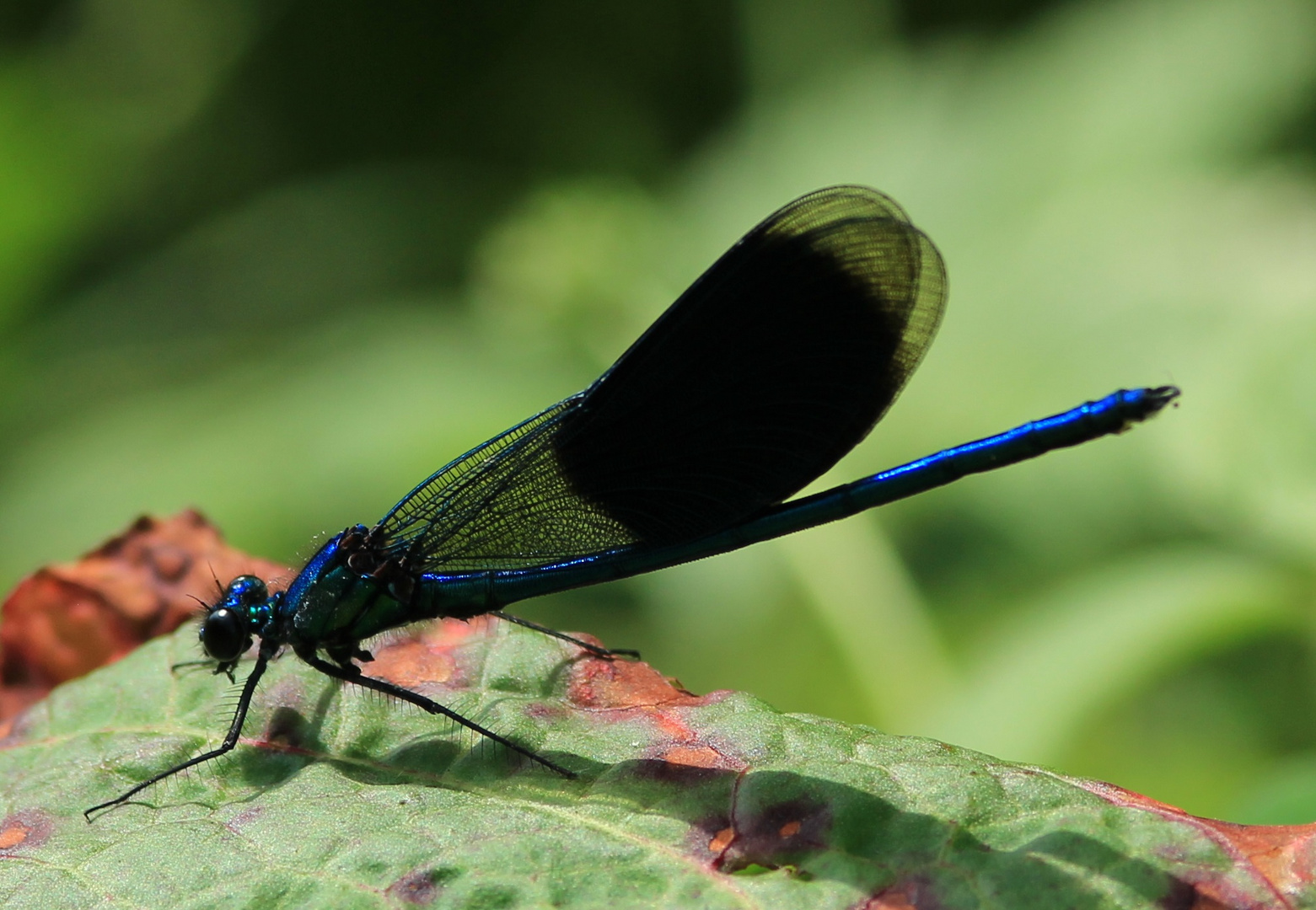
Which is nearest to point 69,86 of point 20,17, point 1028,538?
point 20,17

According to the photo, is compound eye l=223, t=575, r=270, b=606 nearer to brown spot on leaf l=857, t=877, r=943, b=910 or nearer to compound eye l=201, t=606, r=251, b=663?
compound eye l=201, t=606, r=251, b=663

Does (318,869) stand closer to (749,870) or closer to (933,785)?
(749,870)

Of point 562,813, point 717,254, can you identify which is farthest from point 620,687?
point 717,254

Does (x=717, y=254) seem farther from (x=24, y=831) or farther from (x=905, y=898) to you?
(x=905, y=898)

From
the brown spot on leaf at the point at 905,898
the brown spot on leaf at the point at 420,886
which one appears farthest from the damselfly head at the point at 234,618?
the brown spot on leaf at the point at 905,898

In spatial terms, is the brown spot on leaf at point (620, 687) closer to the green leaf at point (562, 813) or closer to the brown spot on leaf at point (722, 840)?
the green leaf at point (562, 813)

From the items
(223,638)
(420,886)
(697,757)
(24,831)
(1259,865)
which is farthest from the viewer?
(223,638)
